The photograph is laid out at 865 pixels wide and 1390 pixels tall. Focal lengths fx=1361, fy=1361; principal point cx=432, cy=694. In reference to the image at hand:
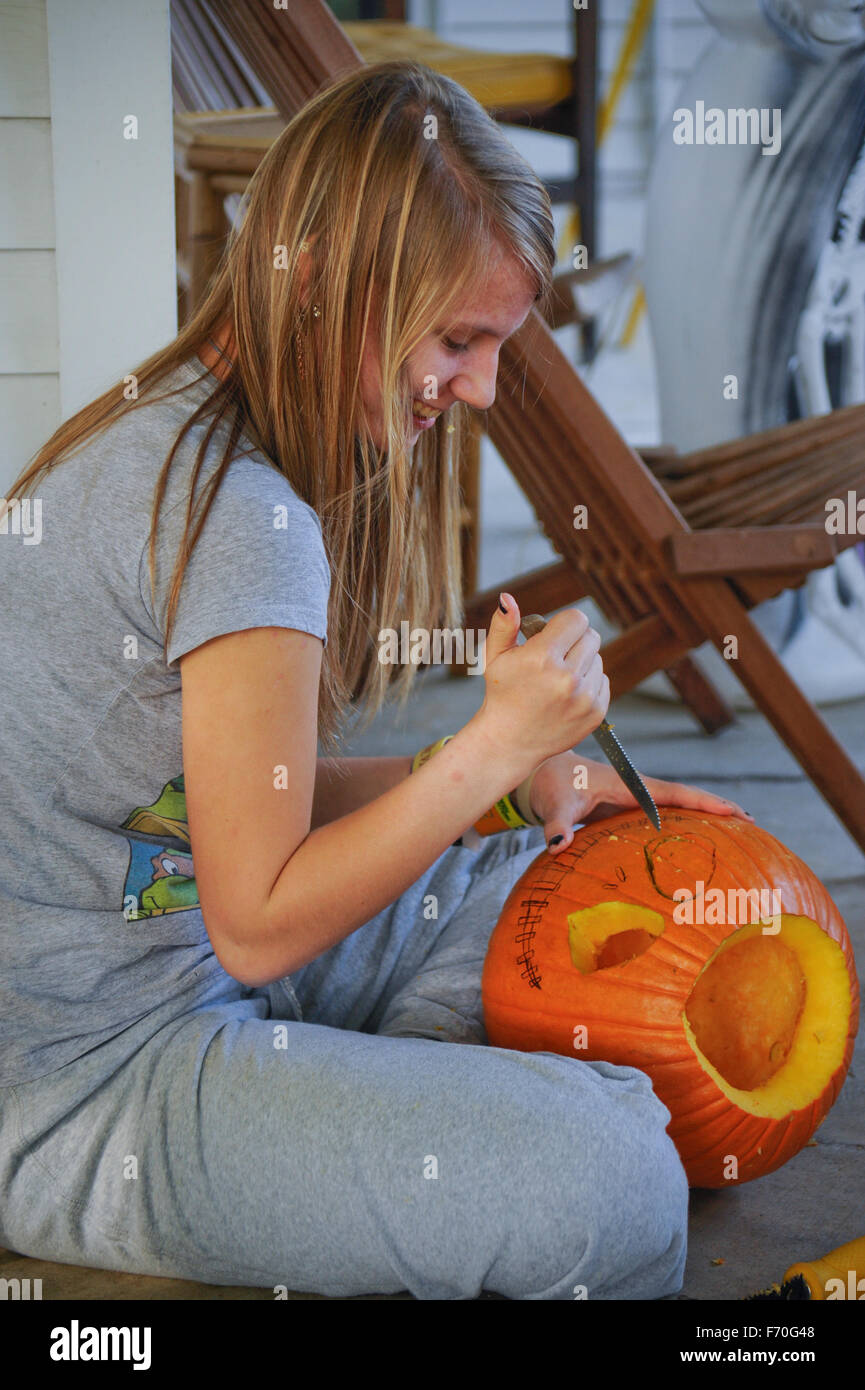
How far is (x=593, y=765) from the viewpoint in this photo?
4.15ft

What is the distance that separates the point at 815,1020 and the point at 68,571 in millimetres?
686

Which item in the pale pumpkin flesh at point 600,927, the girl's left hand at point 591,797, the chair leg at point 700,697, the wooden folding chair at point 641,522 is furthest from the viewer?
the chair leg at point 700,697

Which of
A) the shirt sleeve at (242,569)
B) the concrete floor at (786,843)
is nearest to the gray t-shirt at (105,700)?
the shirt sleeve at (242,569)

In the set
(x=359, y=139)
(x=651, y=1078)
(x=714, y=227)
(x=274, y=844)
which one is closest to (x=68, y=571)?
(x=274, y=844)

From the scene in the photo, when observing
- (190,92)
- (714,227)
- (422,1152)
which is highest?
(190,92)

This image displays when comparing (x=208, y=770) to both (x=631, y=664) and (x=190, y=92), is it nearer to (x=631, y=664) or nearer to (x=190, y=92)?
(x=631, y=664)

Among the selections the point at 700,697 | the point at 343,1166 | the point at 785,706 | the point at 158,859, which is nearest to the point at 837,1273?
the point at 343,1166

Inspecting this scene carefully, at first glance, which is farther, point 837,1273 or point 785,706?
point 785,706

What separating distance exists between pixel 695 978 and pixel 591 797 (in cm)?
23

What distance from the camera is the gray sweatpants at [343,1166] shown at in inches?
35.6

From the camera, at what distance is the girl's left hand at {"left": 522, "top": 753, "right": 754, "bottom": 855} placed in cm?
121

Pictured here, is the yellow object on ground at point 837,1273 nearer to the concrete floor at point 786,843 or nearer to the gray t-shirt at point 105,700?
the concrete floor at point 786,843

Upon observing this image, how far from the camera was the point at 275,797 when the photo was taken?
2.93 feet

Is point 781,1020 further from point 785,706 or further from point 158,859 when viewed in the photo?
point 785,706
